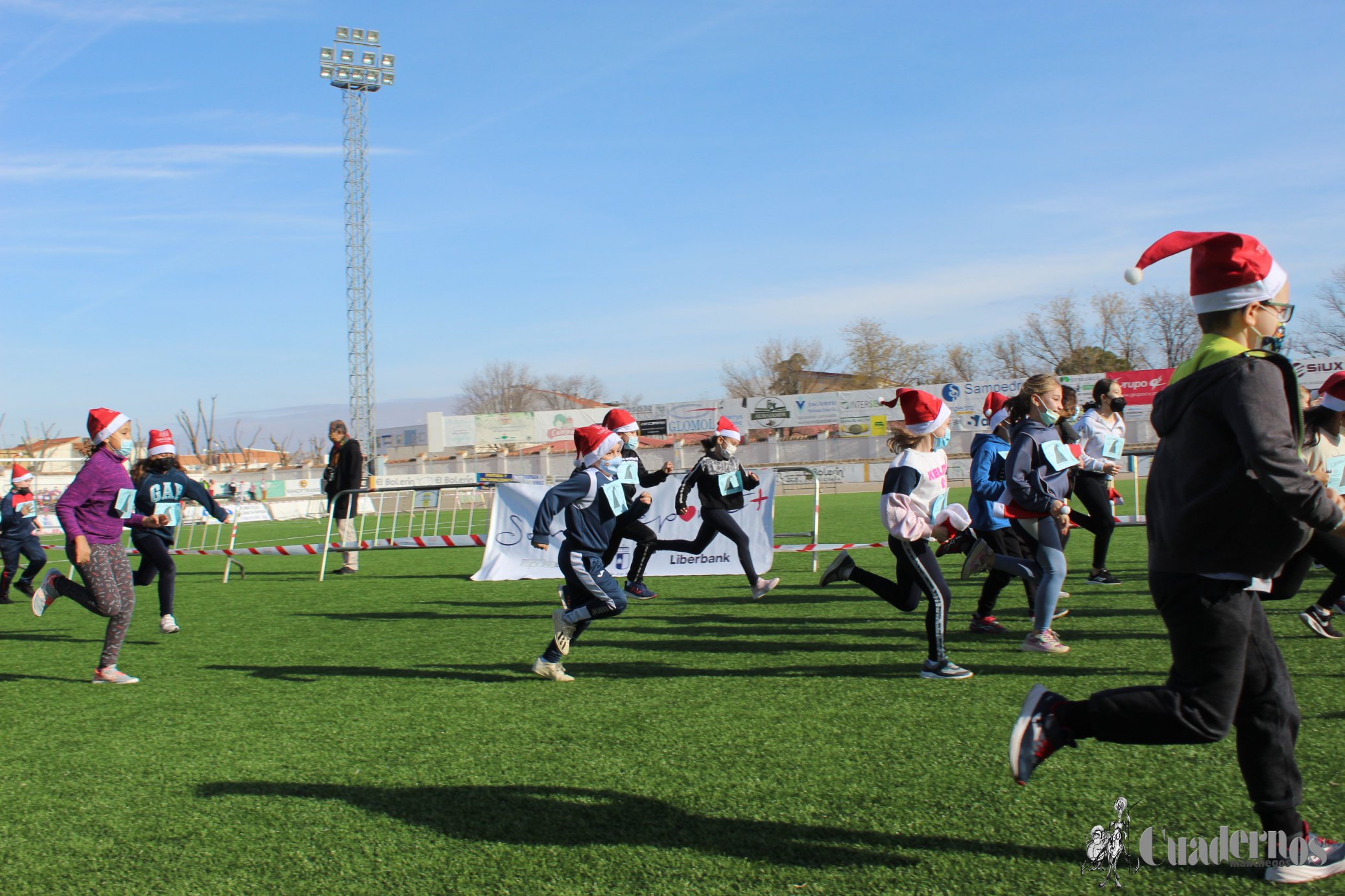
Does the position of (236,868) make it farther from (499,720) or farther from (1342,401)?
(1342,401)

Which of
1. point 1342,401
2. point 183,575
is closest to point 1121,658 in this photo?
point 1342,401

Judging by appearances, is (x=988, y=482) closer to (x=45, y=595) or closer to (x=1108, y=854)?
(x=1108, y=854)

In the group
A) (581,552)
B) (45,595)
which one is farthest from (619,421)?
(45,595)

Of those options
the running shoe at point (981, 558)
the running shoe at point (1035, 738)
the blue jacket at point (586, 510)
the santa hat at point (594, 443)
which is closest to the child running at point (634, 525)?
the santa hat at point (594, 443)

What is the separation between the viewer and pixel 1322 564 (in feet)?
18.9

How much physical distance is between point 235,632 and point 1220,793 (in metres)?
8.28

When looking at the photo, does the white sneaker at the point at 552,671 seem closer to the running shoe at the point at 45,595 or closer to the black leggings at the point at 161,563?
the running shoe at the point at 45,595

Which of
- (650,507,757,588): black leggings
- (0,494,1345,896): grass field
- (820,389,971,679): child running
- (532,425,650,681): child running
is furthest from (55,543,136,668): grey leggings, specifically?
(650,507,757,588): black leggings

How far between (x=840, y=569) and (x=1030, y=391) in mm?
1727

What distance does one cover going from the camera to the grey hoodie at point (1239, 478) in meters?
2.66

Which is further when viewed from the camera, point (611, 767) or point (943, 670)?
point (943, 670)

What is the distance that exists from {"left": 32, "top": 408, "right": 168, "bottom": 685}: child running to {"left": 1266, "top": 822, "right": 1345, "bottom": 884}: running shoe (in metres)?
6.87

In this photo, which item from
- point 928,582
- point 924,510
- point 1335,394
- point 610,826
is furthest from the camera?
point 924,510

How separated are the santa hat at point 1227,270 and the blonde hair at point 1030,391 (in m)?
3.34
